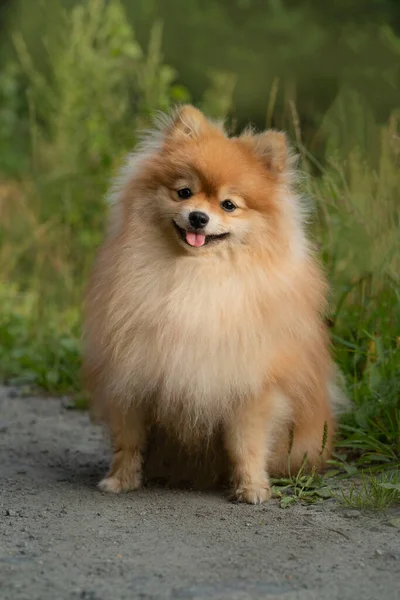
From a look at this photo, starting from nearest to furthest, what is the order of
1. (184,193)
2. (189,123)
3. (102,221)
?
1. (184,193)
2. (189,123)
3. (102,221)

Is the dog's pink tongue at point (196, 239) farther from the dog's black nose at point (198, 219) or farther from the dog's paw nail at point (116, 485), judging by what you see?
the dog's paw nail at point (116, 485)

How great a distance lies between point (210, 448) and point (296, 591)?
1.08 meters

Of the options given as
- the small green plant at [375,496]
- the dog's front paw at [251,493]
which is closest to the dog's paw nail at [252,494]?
the dog's front paw at [251,493]

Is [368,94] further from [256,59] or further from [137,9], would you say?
[137,9]

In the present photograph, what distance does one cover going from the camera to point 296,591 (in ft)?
8.44

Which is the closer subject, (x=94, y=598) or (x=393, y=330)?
(x=94, y=598)

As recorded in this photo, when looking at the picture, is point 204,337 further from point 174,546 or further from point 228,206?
point 174,546

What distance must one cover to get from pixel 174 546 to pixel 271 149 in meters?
1.48

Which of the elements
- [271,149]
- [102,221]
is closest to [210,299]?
[271,149]

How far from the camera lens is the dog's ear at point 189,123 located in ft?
11.5

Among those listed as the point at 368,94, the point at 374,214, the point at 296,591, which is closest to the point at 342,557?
the point at 296,591

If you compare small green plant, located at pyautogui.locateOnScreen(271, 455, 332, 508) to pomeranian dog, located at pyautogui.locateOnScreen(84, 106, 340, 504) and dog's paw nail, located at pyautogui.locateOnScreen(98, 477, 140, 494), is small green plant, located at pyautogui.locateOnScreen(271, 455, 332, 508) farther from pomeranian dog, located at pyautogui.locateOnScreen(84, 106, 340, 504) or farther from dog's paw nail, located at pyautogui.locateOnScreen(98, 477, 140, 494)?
dog's paw nail, located at pyautogui.locateOnScreen(98, 477, 140, 494)

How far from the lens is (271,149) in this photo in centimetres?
352

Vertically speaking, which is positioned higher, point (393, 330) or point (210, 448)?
point (393, 330)
